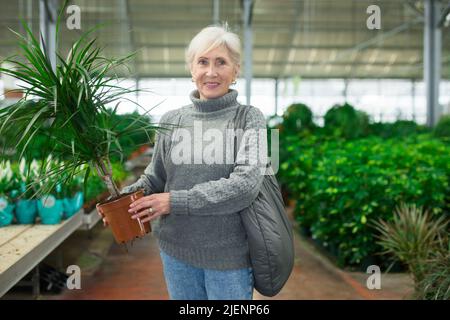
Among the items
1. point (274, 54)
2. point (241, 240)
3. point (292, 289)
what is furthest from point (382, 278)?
point (274, 54)

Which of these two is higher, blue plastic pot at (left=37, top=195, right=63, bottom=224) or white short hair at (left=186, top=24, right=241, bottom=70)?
white short hair at (left=186, top=24, right=241, bottom=70)

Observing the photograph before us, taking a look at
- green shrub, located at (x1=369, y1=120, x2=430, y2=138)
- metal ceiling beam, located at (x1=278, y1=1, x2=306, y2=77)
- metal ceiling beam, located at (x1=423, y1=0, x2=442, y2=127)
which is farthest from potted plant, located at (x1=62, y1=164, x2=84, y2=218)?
metal ceiling beam, located at (x1=278, y1=1, x2=306, y2=77)

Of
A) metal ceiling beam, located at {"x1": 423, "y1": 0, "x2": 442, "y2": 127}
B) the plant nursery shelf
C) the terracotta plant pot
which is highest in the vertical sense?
metal ceiling beam, located at {"x1": 423, "y1": 0, "x2": 442, "y2": 127}

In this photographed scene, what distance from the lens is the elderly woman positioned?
4.74ft

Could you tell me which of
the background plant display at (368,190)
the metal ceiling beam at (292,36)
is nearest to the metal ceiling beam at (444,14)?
the background plant display at (368,190)

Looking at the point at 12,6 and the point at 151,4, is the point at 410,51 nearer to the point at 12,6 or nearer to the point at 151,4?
the point at 151,4

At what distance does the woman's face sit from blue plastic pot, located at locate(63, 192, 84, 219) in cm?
235

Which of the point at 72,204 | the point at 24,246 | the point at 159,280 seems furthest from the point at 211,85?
the point at 159,280

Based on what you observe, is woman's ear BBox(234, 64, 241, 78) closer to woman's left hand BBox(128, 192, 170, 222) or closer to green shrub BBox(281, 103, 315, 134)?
woman's left hand BBox(128, 192, 170, 222)

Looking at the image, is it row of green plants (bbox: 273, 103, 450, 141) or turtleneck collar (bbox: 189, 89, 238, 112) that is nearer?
turtleneck collar (bbox: 189, 89, 238, 112)

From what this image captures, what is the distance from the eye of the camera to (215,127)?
1465 millimetres

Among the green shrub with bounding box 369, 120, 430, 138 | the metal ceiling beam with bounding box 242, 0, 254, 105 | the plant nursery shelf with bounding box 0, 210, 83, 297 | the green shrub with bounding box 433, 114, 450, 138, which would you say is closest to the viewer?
the plant nursery shelf with bounding box 0, 210, 83, 297

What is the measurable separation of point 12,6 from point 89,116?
12.3 meters

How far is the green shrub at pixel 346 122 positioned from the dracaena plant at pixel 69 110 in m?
5.34
